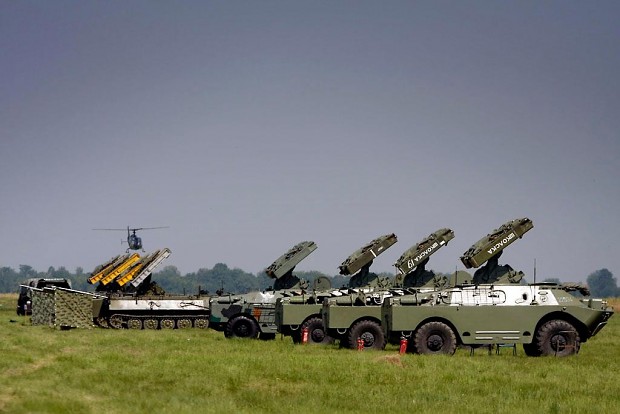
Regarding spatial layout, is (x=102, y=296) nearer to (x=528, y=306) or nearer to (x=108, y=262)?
(x=108, y=262)

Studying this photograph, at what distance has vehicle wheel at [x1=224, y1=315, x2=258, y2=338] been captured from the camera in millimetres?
36156

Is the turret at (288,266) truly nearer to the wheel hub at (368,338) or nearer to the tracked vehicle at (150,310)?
the tracked vehicle at (150,310)

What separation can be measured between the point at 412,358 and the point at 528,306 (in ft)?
14.9

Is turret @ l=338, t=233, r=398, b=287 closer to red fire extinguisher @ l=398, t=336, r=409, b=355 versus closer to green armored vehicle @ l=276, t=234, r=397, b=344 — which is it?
green armored vehicle @ l=276, t=234, r=397, b=344

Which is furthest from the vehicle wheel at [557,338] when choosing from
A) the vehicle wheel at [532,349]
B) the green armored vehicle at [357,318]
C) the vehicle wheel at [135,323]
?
the vehicle wheel at [135,323]

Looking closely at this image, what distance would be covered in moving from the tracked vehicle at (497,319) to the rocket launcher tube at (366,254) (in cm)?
1256

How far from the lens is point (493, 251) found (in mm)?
34062

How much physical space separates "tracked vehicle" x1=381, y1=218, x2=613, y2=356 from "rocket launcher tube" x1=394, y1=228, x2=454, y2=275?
11.5m

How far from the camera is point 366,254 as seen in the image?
3981cm

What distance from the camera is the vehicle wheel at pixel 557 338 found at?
26.6 meters

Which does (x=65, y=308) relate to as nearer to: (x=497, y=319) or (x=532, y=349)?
(x=497, y=319)

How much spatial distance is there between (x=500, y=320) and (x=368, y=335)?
4430mm

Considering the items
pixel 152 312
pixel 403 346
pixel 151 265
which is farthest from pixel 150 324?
pixel 403 346

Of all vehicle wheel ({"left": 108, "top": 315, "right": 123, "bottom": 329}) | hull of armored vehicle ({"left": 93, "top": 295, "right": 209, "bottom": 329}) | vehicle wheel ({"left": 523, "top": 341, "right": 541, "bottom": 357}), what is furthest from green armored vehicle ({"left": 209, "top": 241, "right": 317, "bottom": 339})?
vehicle wheel ({"left": 523, "top": 341, "right": 541, "bottom": 357})
